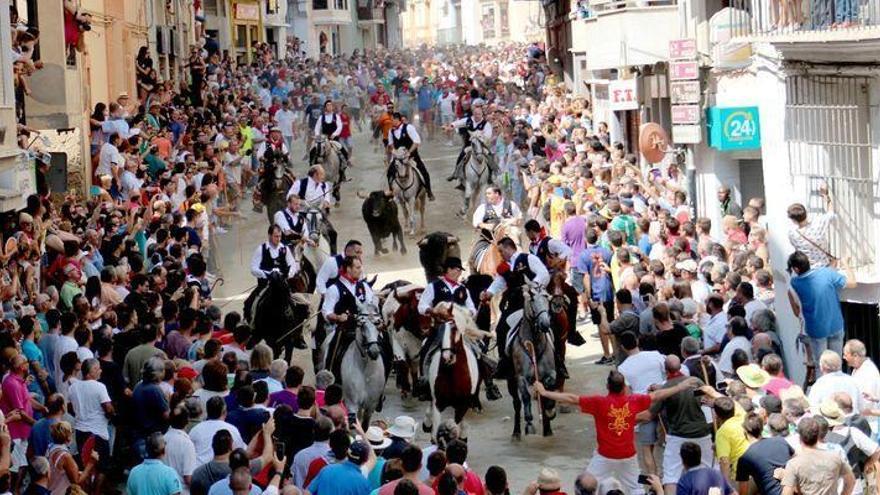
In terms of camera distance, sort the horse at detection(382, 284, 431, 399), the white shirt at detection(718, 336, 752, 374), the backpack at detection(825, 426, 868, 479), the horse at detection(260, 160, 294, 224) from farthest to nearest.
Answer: the horse at detection(260, 160, 294, 224) < the horse at detection(382, 284, 431, 399) < the white shirt at detection(718, 336, 752, 374) < the backpack at detection(825, 426, 868, 479)

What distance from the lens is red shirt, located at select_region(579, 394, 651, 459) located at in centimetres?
1412

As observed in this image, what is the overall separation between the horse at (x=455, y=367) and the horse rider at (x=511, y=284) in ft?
2.40

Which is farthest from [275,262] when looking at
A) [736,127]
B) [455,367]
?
[736,127]

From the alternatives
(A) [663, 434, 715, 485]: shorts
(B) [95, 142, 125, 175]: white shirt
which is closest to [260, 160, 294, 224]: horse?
(B) [95, 142, 125, 175]: white shirt

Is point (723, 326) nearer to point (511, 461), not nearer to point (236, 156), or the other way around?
point (511, 461)

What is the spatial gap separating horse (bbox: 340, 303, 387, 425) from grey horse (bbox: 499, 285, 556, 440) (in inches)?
58.1

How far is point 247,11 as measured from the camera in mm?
67375

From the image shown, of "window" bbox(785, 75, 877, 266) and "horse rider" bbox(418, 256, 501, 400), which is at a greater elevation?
"window" bbox(785, 75, 877, 266)

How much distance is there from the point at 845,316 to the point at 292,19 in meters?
70.4

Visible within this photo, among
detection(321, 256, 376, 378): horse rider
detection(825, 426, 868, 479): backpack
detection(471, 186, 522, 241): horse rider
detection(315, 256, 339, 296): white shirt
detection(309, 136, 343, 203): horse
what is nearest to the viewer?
detection(825, 426, 868, 479): backpack

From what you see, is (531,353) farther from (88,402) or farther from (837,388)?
(88,402)

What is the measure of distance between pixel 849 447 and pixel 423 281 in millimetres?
14435

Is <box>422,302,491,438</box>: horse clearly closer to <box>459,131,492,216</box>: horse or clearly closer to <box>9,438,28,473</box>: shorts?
<box>9,438,28,473</box>: shorts

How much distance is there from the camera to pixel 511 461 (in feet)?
57.3
